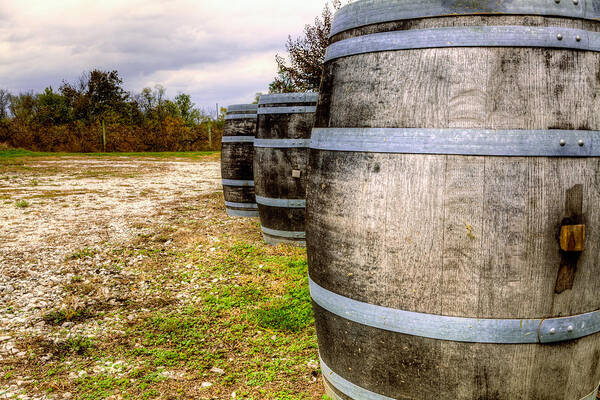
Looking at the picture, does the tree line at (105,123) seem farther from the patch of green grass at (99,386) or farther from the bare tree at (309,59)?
the patch of green grass at (99,386)

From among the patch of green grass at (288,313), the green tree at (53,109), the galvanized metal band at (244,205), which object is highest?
the green tree at (53,109)

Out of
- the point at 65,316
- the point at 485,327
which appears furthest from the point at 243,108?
the point at 485,327

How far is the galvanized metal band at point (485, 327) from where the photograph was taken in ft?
5.22

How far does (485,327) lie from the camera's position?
5.22ft

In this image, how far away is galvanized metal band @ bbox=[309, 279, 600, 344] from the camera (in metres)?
1.59

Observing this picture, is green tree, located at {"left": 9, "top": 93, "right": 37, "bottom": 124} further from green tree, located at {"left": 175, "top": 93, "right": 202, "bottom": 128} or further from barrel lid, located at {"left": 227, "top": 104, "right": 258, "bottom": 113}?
barrel lid, located at {"left": 227, "top": 104, "right": 258, "bottom": 113}

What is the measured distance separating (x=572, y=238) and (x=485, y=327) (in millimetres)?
436

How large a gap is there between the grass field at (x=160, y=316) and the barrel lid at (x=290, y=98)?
62.8 inches

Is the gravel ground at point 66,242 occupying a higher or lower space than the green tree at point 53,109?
lower

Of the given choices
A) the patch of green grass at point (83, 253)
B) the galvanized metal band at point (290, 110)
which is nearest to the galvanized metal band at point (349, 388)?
the galvanized metal band at point (290, 110)

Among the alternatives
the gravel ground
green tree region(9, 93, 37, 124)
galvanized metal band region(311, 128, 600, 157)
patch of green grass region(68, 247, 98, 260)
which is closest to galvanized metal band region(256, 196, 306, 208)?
the gravel ground

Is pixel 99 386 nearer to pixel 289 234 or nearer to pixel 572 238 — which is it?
pixel 572 238

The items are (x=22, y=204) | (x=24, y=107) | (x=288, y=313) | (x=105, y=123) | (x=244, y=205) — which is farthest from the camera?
(x=24, y=107)

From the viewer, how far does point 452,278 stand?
1596 millimetres
